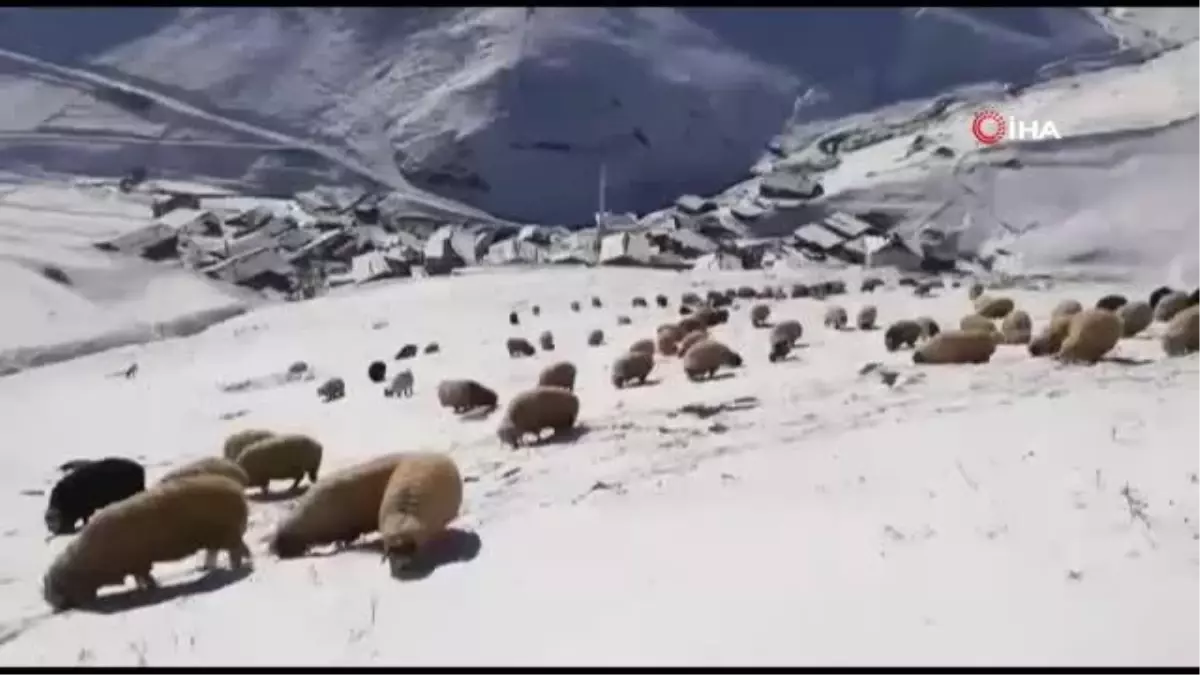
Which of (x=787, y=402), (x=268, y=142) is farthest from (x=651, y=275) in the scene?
(x=268, y=142)

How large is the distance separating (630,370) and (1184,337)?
6.41 metres

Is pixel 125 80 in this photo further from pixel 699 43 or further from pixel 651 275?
pixel 651 275

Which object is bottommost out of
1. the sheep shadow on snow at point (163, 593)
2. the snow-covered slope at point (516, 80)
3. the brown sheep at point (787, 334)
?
the sheep shadow on snow at point (163, 593)

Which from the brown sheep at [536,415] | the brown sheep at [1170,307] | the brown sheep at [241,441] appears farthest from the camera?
the brown sheep at [1170,307]

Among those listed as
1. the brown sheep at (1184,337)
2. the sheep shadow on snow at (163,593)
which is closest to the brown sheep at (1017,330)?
the brown sheep at (1184,337)

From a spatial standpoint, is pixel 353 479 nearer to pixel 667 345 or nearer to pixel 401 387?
pixel 401 387

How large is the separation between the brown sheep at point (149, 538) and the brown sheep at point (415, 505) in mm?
1075

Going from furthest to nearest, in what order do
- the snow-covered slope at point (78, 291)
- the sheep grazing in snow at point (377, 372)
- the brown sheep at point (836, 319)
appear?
the snow-covered slope at point (78, 291) → the brown sheep at point (836, 319) → the sheep grazing in snow at point (377, 372)

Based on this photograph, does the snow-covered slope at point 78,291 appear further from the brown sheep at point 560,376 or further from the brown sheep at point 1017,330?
the brown sheep at point 1017,330

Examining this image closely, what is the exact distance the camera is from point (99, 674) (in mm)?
5762

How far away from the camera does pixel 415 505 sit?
7621mm

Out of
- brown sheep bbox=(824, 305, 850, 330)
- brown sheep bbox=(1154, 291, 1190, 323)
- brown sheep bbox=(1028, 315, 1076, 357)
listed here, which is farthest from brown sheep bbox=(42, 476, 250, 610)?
brown sheep bbox=(824, 305, 850, 330)

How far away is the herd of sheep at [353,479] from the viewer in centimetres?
763

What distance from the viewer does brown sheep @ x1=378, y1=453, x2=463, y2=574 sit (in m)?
7.27
